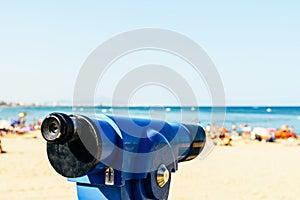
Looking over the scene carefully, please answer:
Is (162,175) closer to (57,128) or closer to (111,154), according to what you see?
(111,154)

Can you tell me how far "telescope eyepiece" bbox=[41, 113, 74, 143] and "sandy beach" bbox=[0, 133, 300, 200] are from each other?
432 cm

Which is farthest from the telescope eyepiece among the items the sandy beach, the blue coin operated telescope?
the sandy beach

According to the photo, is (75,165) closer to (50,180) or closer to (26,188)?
(26,188)

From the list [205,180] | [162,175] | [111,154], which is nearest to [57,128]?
[111,154]

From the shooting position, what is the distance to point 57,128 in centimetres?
268

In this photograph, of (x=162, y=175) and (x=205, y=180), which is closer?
(x=162, y=175)

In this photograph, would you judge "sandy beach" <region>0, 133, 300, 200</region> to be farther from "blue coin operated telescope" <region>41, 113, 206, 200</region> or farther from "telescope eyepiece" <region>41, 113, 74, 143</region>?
"telescope eyepiece" <region>41, 113, 74, 143</region>

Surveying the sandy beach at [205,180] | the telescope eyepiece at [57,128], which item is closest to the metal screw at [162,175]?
the telescope eyepiece at [57,128]

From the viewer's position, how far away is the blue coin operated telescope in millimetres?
2799

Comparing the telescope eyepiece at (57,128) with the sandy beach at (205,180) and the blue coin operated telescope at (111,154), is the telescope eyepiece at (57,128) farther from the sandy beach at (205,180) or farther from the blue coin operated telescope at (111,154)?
the sandy beach at (205,180)

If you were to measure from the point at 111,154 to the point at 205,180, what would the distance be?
6291mm

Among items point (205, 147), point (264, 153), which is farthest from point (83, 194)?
point (264, 153)

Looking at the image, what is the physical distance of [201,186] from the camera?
8.24 m

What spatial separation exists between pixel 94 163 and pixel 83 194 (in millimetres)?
418
